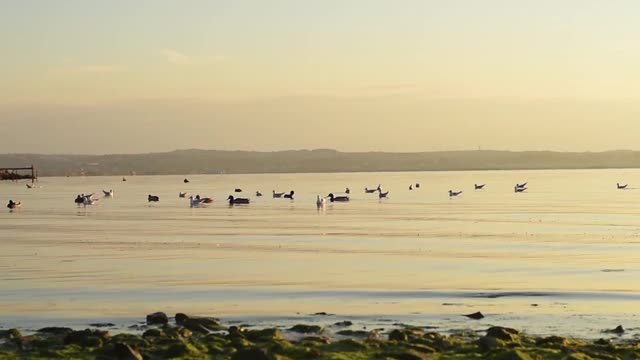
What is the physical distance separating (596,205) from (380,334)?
67801mm

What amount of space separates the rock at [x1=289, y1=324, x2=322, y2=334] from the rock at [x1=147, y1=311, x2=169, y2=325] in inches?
116

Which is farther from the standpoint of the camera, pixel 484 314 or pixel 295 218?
pixel 295 218

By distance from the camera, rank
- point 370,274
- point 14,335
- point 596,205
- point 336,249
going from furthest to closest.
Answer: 1. point 596,205
2. point 336,249
3. point 370,274
4. point 14,335

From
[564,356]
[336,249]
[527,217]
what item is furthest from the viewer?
[527,217]

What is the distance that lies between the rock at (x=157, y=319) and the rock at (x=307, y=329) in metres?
2.94

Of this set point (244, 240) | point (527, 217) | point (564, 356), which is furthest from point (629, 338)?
point (527, 217)

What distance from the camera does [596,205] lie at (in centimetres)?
8700

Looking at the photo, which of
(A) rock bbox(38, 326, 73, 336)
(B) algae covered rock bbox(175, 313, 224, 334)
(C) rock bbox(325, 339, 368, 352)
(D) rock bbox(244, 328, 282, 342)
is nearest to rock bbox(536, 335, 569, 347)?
(C) rock bbox(325, 339, 368, 352)

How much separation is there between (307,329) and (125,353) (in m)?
5.14

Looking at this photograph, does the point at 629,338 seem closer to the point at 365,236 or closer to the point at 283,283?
the point at 283,283

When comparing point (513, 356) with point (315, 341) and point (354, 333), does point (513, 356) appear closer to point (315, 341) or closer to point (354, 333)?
point (315, 341)

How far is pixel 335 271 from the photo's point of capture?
117ft

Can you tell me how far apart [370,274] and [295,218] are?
3748 centimetres

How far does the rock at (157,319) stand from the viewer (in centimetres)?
2395
